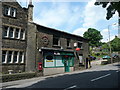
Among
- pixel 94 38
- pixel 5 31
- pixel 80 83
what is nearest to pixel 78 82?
pixel 80 83

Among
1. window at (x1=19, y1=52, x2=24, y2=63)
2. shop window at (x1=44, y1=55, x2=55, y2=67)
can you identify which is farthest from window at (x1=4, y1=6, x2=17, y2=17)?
shop window at (x1=44, y1=55, x2=55, y2=67)

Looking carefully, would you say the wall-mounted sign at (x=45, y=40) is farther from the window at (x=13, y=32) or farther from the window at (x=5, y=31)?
the window at (x=5, y=31)

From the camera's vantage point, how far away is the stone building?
17453mm

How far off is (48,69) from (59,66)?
2.44 m

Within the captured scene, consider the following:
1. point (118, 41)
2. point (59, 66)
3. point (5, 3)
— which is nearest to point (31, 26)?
point (5, 3)

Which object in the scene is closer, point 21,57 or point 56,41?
point 21,57

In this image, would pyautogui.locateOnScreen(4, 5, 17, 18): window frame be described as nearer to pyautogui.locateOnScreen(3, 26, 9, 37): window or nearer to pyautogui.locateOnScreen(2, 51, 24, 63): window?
pyautogui.locateOnScreen(3, 26, 9, 37): window

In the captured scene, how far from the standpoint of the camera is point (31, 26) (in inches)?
768

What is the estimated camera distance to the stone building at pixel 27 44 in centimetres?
1745

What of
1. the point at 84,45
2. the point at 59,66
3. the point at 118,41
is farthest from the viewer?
the point at 118,41

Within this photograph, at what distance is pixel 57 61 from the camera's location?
21.4 metres

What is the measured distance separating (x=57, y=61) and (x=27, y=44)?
530cm

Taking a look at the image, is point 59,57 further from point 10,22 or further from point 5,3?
point 5,3

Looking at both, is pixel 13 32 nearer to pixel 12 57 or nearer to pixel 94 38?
pixel 12 57
